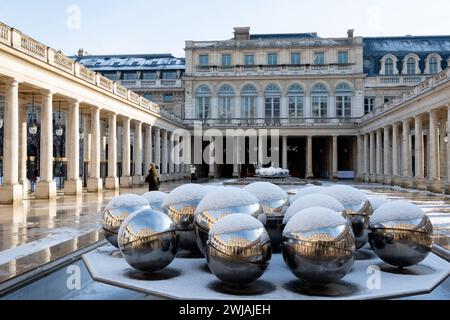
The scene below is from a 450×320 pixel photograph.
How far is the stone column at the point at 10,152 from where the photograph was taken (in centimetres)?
2362

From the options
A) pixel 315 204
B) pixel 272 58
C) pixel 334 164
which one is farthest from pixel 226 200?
pixel 272 58

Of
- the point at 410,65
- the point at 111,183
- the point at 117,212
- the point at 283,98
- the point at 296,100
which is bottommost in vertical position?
the point at 111,183

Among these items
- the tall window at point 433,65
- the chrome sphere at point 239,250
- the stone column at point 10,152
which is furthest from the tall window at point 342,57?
the chrome sphere at point 239,250

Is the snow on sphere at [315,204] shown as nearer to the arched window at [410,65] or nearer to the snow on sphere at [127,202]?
the snow on sphere at [127,202]

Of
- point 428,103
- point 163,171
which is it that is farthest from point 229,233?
point 163,171

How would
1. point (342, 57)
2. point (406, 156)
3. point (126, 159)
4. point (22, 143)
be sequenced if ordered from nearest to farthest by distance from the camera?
1. point (22, 143)
2. point (406, 156)
3. point (126, 159)
4. point (342, 57)

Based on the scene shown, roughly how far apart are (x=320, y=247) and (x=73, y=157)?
91.3 feet

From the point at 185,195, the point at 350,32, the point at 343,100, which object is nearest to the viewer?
the point at 185,195

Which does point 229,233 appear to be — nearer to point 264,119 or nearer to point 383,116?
point 383,116

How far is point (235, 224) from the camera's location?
710 cm

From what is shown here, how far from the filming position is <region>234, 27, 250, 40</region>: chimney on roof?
69750 mm

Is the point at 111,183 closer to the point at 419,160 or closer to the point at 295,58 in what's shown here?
the point at 419,160
